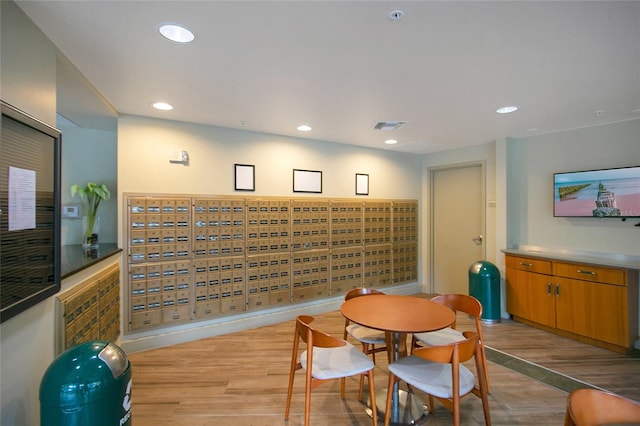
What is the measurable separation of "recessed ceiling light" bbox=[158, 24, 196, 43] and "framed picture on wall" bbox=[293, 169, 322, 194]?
2.37 meters

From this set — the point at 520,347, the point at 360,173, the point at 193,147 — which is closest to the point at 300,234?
the point at 360,173

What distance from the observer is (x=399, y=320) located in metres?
1.88

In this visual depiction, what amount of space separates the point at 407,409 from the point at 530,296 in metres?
2.42

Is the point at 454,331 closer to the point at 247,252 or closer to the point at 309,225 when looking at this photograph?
the point at 309,225

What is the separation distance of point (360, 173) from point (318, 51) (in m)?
2.85

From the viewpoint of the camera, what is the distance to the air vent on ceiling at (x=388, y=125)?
3.25 m

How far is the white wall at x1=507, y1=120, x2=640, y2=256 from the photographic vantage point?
10.3 ft

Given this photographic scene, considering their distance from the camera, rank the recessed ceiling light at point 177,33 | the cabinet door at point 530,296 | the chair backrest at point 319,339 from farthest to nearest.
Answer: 1. the cabinet door at point 530,296
2. the chair backrest at point 319,339
3. the recessed ceiling light at point 177,33

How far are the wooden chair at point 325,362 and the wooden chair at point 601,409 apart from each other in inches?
38.0

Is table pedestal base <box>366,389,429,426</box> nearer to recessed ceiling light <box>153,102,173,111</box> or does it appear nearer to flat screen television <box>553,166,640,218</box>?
flat screen television <box>553,166,640,218</box>

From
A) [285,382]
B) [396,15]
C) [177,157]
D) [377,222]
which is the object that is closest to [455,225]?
[377,222]

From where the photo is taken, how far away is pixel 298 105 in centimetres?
273

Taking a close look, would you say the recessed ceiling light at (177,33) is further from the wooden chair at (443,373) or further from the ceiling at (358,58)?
the wooden chair at (443,373)

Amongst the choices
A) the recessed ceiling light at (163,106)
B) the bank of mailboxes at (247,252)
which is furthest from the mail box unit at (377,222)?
the recessed ceiling light at (163,106)
